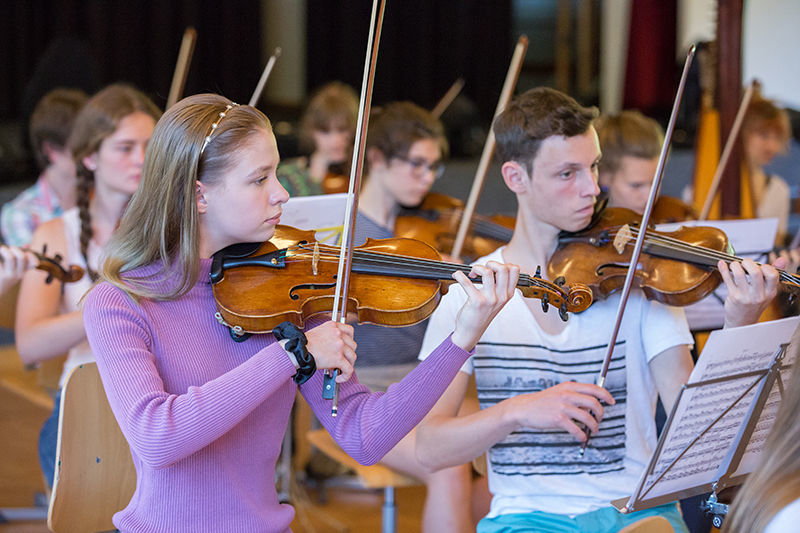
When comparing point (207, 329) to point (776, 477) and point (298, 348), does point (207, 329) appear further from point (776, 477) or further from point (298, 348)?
point (776, 477)

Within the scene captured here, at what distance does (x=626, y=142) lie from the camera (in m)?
2.47

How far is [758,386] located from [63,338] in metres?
1.37

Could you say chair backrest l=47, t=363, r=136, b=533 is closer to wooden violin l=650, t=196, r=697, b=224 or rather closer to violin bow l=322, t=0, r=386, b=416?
violin bow l=322, t=0, r=386, b=416

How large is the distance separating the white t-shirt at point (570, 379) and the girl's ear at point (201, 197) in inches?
17.9

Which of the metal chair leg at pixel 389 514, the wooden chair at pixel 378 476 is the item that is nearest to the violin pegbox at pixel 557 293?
the wooden chair at pixel 378 476

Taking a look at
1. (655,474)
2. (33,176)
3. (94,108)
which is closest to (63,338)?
(94,108)

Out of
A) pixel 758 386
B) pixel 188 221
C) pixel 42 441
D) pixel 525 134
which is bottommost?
pixel 42 441

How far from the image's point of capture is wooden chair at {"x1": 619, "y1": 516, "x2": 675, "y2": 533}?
1.29 m

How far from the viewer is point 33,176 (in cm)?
508

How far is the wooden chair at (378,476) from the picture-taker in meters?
2.11

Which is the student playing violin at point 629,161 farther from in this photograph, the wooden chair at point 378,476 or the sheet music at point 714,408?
Answer: the sheet music at point 714,408

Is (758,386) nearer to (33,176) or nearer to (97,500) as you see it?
(97,500)

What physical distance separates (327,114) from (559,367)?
2090mm

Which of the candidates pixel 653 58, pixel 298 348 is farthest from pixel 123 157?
pixel 653 58
